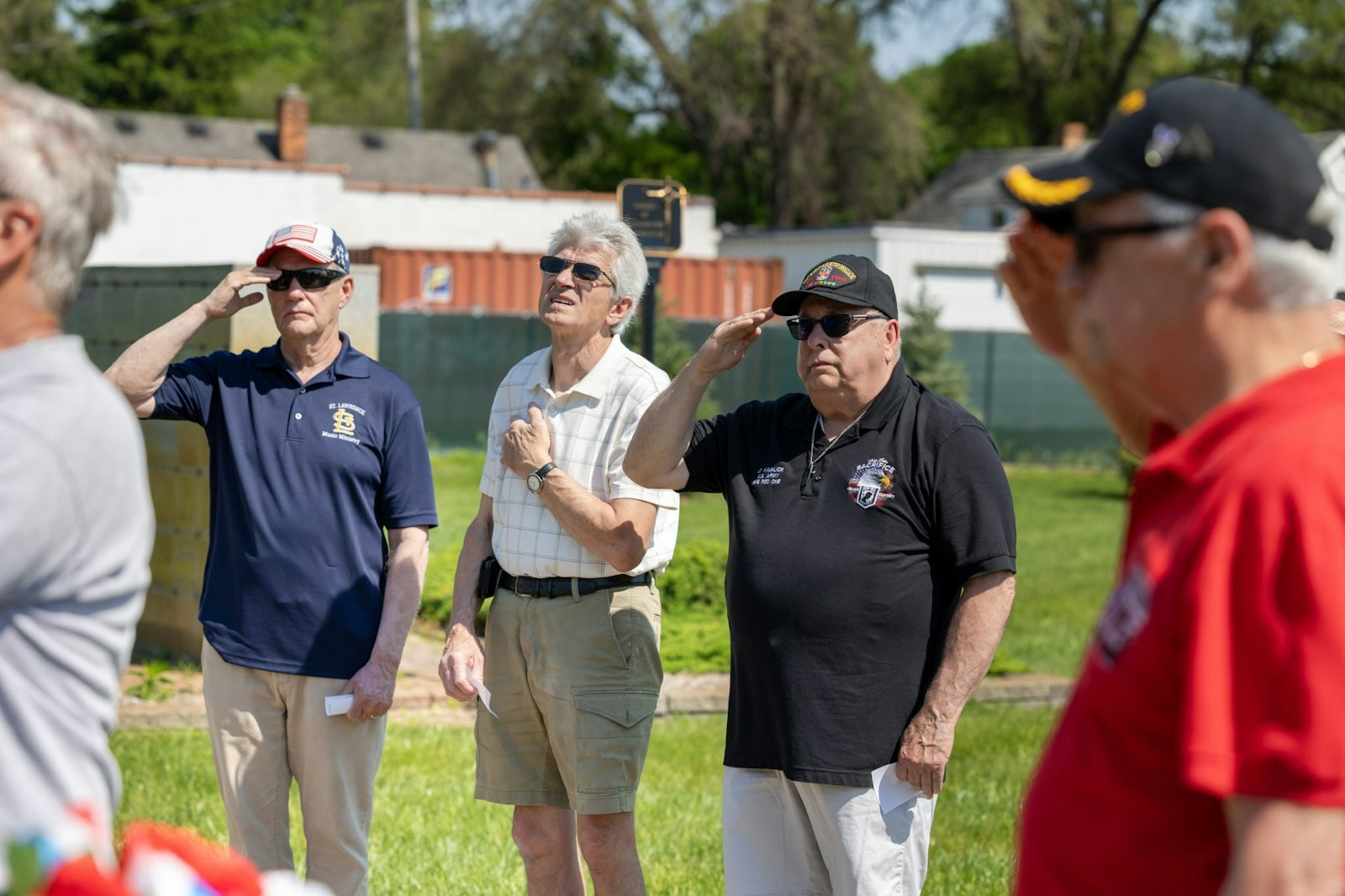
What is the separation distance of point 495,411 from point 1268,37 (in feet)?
178

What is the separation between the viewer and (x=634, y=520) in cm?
455

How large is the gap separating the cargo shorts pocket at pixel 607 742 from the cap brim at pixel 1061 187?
2881 millimetres

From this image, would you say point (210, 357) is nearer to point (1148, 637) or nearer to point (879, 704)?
point (879, 704)

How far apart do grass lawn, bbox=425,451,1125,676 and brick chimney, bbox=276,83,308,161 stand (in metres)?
20.0

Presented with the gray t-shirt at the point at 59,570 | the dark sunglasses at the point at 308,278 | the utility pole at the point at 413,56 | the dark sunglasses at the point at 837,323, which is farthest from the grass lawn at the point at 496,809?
the utility pole at the point at 413,56

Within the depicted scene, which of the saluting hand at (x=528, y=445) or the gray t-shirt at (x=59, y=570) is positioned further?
the saluting hand at (x=528, y=445)

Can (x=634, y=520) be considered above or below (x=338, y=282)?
below

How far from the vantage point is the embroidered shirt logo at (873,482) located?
13.1 feet

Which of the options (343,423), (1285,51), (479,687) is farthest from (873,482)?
(1285,51)

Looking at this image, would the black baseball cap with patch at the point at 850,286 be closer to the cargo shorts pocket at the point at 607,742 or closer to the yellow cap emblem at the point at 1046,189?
the cargo shorts pocket at the point at 607,742

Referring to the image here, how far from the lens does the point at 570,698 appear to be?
4598 mm

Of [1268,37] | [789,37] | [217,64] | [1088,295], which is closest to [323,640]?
[1088,295]

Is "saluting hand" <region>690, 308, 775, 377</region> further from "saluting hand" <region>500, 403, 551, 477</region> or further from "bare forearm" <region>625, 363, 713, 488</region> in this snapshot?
"saluting hand" <region>500, 403, 551, 477</region>

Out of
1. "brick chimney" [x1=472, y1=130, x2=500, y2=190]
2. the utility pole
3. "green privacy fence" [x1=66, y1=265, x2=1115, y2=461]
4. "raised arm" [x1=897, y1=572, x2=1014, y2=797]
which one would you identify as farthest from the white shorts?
the utility pole
